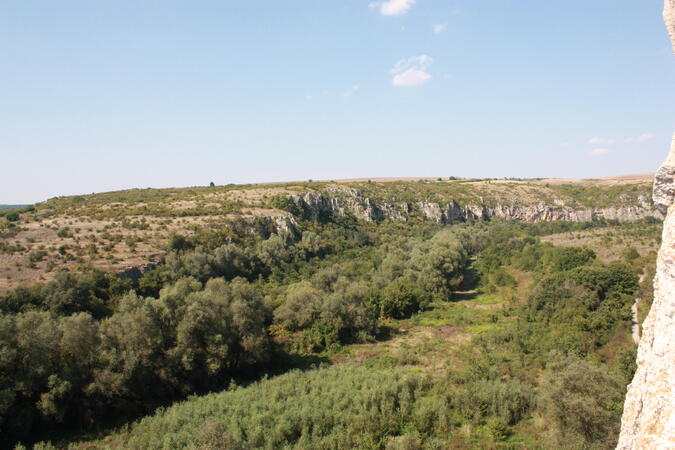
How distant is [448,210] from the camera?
10575 cm

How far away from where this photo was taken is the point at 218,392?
74.5 feet

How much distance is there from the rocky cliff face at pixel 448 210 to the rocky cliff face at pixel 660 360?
7651 cm

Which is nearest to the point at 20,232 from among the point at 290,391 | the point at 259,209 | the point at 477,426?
the point at 259,209

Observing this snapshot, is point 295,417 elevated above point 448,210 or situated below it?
below

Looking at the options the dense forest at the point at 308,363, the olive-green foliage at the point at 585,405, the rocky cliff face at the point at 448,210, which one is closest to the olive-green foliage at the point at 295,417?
the dense forest at the point at 308,363

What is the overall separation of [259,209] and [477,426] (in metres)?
60.3

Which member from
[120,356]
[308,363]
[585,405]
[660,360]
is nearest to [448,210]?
[308,363]

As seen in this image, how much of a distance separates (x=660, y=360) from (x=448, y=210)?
4120 inches

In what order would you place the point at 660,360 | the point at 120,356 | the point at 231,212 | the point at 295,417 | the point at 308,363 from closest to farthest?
the point at 660,360 < the point at 295,417 < the point at 120,356 < the point at 308,363 < the point at 231,212

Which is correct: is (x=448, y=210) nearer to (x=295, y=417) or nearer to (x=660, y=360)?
(x=295, y=417)

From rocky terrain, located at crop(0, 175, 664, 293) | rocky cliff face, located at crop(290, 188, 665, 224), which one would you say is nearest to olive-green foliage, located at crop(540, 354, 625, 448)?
rocky terrain, located at crop(0, 175, 664, 293)

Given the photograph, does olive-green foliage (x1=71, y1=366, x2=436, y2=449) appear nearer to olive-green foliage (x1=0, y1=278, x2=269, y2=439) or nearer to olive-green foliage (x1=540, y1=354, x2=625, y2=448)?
olive-green foliage (x1=0, y1=278, x2=269, y2=439)

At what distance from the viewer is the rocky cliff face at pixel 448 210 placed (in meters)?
88.5

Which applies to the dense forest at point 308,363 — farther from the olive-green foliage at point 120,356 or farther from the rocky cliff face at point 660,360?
the rocky cliff face at point 660,360
